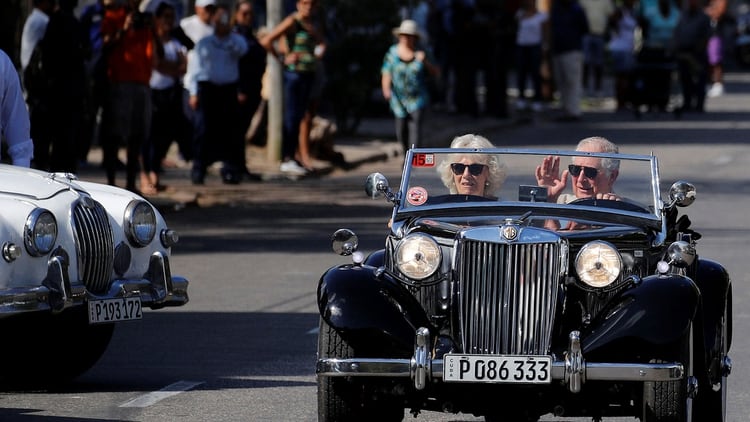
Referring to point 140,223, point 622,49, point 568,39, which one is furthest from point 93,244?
point 622,49

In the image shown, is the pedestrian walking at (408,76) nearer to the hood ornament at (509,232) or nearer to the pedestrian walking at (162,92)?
the pedestrian walking at (162,92)

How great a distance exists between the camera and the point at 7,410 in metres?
8.96

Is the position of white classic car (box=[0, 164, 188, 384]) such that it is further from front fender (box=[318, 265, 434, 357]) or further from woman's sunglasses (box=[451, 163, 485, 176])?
woman's sunglasses (box=[451, 163, 485, 176])

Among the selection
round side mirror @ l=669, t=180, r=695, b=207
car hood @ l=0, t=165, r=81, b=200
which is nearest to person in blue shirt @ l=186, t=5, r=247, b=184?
car hood @ l=0, t=165, r=81, b=200

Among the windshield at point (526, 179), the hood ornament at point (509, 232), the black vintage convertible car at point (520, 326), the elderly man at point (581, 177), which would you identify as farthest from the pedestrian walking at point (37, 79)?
the hood ornament at point (509, 232)

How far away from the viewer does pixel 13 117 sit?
10.7 metres

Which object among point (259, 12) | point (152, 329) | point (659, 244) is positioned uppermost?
point (259, 12)

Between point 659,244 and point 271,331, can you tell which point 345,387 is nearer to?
point 659,244

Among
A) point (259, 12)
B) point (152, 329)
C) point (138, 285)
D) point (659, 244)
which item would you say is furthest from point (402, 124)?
point (659, 244)

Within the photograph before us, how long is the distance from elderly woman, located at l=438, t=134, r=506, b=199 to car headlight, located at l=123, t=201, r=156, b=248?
1890 millimetres

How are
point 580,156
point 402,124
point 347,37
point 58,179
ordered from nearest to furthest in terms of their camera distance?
1. point 580,156
2. point 58,179
3. point 402,124
4. point 347,37

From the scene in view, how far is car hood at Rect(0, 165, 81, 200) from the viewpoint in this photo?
29.6ft

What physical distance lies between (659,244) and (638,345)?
947 millimetres

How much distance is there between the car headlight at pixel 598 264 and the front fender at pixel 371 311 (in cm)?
66
